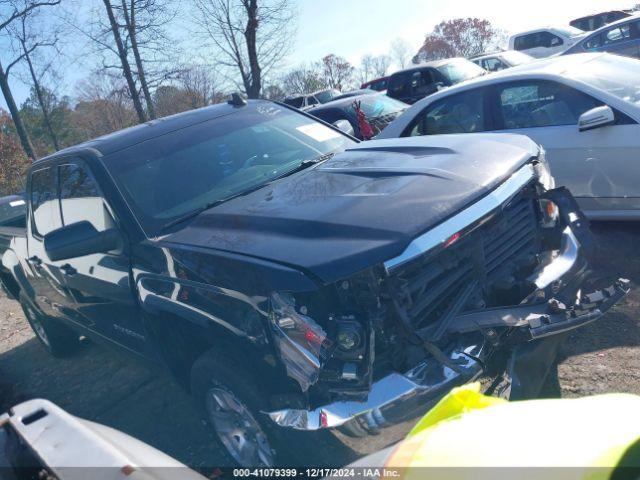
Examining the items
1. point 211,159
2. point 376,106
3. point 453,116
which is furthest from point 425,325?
point 376,106

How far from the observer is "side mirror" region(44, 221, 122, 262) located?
305 cm

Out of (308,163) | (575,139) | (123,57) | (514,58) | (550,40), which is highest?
(123,57)

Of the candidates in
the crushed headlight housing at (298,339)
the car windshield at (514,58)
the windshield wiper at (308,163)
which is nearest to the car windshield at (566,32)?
the car windshield at (514,58)

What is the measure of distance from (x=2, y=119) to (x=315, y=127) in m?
35.7

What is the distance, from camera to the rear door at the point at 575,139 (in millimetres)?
4508

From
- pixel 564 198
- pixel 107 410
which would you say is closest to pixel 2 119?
pixel 107 410

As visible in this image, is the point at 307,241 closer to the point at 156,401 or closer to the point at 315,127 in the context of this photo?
the point at 315,127

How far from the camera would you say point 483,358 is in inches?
91.8

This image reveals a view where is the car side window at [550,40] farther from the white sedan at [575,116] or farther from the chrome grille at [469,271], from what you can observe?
the chrome grille at [469,271]

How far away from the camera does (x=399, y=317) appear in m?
2.30

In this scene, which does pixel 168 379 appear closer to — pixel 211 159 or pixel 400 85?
pixel 211 159

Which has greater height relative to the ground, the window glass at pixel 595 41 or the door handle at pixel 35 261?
the window glass at pixel 595 41

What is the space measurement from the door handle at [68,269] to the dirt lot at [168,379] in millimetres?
674

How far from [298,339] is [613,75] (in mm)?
4415
